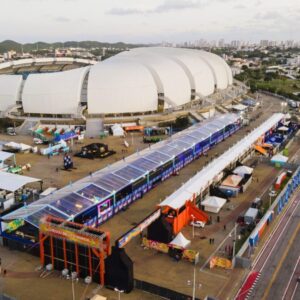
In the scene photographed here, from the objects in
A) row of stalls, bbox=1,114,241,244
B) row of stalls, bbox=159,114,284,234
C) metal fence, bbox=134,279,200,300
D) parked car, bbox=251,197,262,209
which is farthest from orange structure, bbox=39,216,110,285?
parked car, bbox=251,197,262,209

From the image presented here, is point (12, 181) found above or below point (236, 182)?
above

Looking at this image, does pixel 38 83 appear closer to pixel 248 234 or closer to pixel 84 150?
pixel 84 150

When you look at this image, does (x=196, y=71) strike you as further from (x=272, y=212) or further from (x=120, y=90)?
(x=272, y=212)

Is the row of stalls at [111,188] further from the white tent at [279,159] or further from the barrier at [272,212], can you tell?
the barrier at [272,212]

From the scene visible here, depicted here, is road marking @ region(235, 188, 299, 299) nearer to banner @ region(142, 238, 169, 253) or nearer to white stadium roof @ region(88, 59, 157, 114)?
banner @ region(142, 238, 169, 253)

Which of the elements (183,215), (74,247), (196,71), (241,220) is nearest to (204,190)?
(241,220)

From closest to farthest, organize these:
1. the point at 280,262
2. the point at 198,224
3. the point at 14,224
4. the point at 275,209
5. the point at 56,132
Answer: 1. the point at 280,262
2. the point at 14,224
3. the point at 198,224
4. the point at 275,209
5. the point at 56,132
